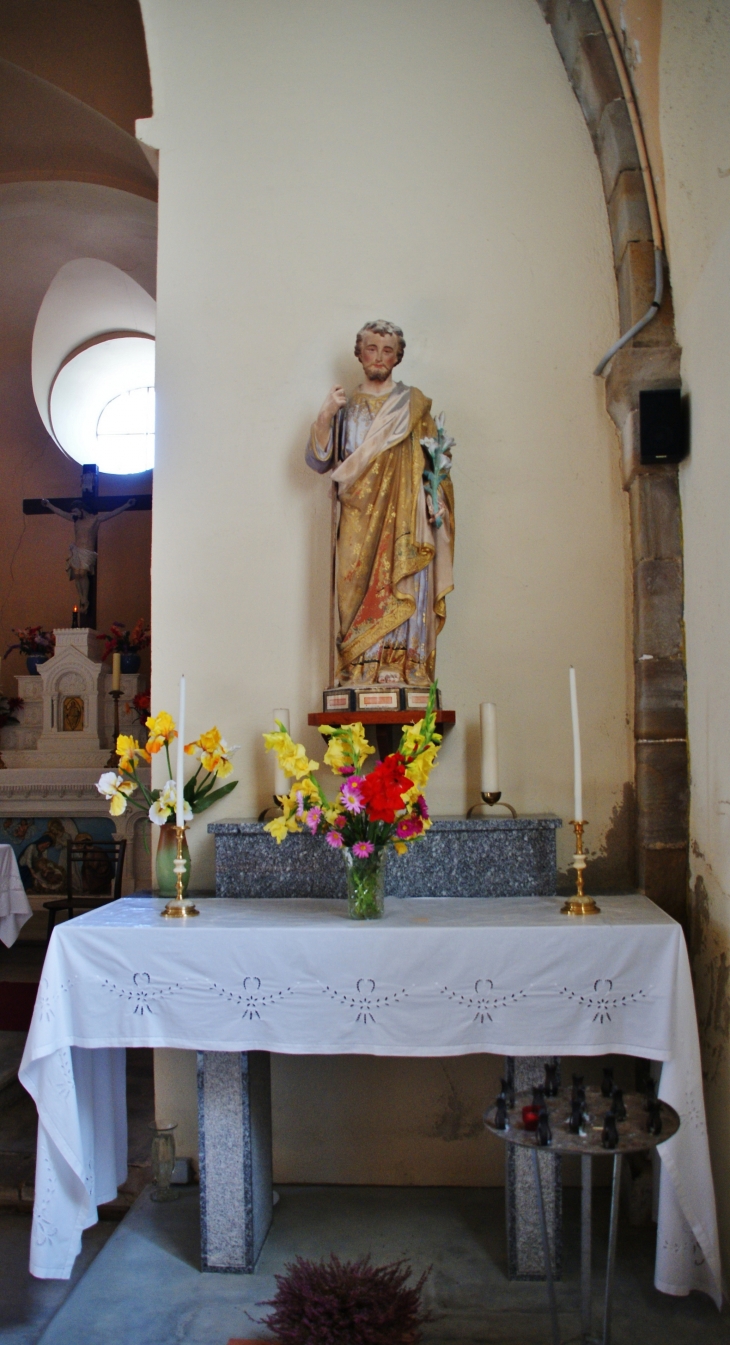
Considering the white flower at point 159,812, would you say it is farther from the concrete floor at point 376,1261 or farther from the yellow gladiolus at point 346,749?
the concrete floor at point 376,1261

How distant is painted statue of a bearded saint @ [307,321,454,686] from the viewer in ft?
10.0

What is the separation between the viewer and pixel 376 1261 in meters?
2.57

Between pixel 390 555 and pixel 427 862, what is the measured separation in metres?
0.95

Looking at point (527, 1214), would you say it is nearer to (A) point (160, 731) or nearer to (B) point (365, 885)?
(B) point (365, 885)

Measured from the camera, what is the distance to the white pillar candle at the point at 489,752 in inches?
118

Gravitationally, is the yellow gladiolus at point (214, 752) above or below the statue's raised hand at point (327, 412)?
below

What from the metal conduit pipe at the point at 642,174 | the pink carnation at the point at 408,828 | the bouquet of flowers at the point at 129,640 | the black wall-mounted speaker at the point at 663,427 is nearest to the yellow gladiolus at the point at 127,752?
the pink carnation at the point at 408,828

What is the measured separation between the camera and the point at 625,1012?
2.35 metres

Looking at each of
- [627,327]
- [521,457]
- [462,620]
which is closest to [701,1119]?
[462,620]

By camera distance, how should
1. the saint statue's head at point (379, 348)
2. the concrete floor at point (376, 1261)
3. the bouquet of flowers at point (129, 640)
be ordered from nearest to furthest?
the concrete floor at point (376, 1261) → the saint statue's head at point (379, 348) → the bouquet of flowers at point (129, 640)

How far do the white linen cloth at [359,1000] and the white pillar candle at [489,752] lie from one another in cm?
61

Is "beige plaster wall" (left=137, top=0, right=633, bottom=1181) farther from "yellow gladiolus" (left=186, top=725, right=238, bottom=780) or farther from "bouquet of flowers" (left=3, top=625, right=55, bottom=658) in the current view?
"bouquet of flowers" (left=3, top=625, right=55, bottom=658)

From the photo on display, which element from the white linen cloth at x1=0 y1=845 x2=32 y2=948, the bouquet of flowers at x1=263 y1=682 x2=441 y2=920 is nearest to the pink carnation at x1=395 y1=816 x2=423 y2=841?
the bouquet of flowers at x1=263 y1=682 x2=441 y2=920

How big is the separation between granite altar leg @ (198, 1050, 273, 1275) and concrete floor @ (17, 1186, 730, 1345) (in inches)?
2.5
